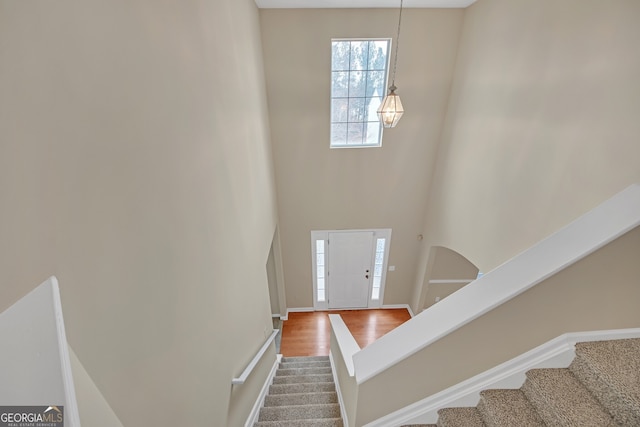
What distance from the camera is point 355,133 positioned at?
15.4 ft

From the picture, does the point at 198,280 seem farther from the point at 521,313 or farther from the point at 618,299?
the point at 618,299

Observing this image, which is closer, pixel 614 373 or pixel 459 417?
pixel 614 373

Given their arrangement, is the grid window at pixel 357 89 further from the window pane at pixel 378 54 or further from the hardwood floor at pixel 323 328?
the hardwood floor at pixel 323 328

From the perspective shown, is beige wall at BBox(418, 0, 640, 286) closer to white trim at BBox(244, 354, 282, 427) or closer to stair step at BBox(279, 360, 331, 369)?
stair step at BBox(279, 360, 331, 369)

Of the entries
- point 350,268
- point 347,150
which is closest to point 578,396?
point 347,150

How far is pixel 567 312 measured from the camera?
1420 mm

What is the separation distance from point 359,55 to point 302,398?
465 cm

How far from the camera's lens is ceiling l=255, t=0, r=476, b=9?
12.0 ft

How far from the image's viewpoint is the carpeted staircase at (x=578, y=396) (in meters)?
1.23

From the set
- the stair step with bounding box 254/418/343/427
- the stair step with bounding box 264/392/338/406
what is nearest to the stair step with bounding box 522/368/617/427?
the stair step with bounding box 254/418/343/427

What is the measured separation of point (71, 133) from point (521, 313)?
2017mm

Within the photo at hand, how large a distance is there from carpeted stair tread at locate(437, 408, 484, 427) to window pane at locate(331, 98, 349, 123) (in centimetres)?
405

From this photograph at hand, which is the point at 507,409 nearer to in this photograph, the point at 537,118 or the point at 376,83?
the point at 537,118

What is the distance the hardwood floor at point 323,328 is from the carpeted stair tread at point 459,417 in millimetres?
3588
